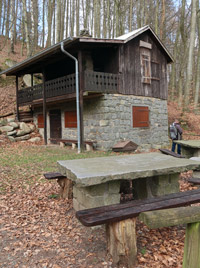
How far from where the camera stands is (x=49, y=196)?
4828mm

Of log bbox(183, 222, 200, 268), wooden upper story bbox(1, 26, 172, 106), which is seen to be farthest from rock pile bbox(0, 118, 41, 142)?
log bbox(183, 222, 200, 268)

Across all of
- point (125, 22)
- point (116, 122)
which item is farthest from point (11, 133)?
point (125, 22)

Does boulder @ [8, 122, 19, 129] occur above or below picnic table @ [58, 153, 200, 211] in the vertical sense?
above

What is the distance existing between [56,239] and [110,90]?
862 cm

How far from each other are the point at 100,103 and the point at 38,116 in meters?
6.43

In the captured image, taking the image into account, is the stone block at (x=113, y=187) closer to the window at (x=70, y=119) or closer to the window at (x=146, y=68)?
the window at (x=70, y=119)

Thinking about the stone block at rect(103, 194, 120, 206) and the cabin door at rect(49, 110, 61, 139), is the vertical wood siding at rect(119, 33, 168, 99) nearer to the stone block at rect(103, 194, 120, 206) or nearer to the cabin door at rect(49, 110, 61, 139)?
the cabin door at rect(49, 110, 61, 139)

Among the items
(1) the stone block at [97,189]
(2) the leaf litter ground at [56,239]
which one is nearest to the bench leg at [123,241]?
(2) the leaf litter ground at [56,239]

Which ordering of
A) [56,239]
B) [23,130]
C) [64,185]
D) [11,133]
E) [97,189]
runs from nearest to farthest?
[56,239] → [97,189] → [64,185] → [11,133] → [23,130]

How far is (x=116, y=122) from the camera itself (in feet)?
36.7

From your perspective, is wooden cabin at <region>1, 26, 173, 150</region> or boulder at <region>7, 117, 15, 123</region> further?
boulder at <region>7, 117, 15, 123</region>

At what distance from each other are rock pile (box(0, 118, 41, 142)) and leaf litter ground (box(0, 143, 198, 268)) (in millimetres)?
9380

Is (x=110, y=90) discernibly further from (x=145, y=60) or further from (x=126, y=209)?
(x=126, y=209)

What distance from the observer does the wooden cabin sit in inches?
423
